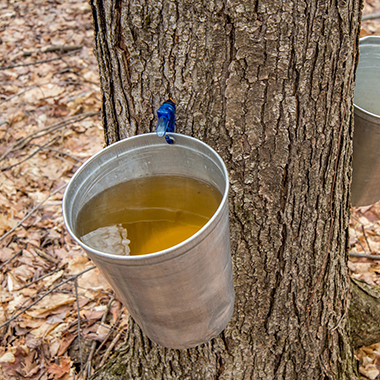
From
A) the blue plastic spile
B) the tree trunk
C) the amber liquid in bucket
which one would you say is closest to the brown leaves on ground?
the tree trunk

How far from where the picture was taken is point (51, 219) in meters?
2.94

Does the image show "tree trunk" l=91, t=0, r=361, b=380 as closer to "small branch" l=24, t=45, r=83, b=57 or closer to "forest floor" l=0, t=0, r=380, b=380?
"forest floor" l=0, t=0, r=380, b=380

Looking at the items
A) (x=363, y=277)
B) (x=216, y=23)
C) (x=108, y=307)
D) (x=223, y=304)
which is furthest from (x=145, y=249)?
(x=363, y=277)

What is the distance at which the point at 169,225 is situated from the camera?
1.17 metres

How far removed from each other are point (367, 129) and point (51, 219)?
248 cm

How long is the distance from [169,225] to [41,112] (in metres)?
3.28

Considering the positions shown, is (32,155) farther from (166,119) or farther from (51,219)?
(166,119)

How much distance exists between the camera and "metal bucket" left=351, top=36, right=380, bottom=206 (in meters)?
1.42

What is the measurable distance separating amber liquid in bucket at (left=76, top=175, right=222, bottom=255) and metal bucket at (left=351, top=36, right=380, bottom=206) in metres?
0.76

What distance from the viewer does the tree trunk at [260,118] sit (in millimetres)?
1057

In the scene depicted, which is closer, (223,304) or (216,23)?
(216,23)

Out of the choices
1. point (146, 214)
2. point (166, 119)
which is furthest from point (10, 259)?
point (166, 119)

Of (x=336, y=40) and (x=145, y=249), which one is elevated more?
(x=336, y=40)

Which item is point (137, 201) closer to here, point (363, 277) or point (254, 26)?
point (254, 26)
